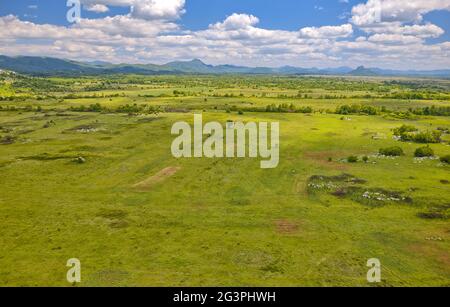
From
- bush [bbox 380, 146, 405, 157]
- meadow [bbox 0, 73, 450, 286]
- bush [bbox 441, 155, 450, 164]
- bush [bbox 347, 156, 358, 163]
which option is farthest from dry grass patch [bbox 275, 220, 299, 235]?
bush [bbox 380, 146, 405, 157]

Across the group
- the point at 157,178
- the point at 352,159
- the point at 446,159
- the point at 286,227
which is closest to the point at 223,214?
the point at 286,227

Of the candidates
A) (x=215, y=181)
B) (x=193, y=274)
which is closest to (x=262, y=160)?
(x=215, y=181)

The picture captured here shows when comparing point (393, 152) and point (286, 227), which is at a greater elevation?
point (393, 152)

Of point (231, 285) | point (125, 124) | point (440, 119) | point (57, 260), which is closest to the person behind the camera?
point (231, 285)

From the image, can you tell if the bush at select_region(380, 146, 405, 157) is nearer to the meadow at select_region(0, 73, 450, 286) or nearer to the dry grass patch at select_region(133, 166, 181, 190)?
the meadow at select_region(0, 73, 450, 286)

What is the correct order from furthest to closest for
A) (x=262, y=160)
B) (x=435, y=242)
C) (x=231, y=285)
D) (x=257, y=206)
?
(x=262, y=160) < (x=257, y=206) < (x=435, y=242) < (x=231, y=285)

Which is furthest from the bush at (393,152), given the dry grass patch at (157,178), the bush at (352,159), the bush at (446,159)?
the dry grass patch at (157,178)

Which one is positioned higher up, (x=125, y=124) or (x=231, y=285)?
(x=125, y=124)

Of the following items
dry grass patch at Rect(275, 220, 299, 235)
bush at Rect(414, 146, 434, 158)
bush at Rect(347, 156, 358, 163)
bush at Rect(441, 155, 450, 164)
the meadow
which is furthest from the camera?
bush at Rect(414, 146, 434, 158)

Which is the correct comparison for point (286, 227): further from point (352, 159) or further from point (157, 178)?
point (352, 159)

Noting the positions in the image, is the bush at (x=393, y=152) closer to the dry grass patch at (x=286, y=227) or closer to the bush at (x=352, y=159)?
the bush at (x=352, y=159)

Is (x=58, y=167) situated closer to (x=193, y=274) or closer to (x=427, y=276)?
(x=193, y=274)
